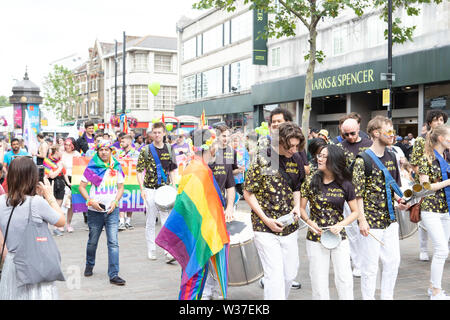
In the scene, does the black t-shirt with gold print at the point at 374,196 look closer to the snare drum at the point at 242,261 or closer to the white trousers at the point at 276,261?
the white trousers at the point at 276,261

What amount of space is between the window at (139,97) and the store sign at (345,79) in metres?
35.8

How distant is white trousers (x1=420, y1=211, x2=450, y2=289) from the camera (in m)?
5.46

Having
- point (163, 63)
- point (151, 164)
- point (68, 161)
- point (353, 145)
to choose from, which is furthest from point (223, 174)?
point (163, 63)

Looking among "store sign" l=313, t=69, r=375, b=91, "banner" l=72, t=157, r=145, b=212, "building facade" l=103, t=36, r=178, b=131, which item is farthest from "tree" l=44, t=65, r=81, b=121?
"banner" l=72, t=157, r=145, b=212

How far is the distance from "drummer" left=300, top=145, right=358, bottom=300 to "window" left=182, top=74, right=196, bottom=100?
37.5 metres

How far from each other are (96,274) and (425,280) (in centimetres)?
432

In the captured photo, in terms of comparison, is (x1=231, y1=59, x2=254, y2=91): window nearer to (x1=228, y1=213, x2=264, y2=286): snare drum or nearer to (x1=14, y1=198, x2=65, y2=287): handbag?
(x1=228, y1=213, x2=264, y2=286): snare drum

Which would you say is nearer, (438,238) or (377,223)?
(377,223)

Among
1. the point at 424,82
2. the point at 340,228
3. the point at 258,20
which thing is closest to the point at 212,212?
the point at 340,228

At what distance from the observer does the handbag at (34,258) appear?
368cm

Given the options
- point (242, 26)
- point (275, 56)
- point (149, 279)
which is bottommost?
point (149, 279)

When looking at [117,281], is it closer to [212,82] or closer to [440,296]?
[440,296]

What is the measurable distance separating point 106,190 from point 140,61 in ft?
179

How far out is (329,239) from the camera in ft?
14.4
